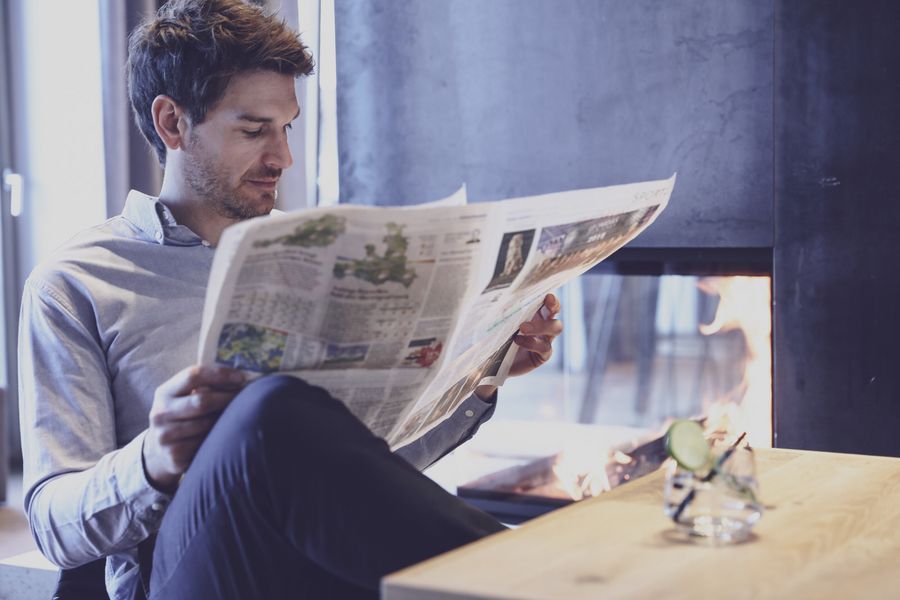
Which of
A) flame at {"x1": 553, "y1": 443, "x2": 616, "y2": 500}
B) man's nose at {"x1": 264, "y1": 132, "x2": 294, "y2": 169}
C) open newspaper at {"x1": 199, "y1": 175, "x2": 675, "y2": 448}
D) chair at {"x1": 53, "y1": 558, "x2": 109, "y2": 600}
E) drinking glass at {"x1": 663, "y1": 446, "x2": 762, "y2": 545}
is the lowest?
flame at {"x1": 553, "y1": 443, "x2": 616, "y2": 500}

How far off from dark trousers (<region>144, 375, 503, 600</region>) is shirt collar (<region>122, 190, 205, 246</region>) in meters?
0.53

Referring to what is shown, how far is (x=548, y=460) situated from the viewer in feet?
8.41

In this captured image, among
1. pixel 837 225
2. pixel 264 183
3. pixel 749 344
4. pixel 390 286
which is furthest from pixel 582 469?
pixel 390 286

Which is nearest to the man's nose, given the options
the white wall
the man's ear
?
the man's ear

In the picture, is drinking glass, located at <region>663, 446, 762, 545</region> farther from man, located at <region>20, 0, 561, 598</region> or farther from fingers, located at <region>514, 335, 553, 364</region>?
fingers, located at <region>514, 335, 553, 364</region>

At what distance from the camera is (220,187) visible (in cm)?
155

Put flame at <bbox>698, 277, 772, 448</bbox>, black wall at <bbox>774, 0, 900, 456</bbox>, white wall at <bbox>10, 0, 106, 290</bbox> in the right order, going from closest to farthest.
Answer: black wall at <bbox>774, 0, 900, 456</bbox>
flame at <bbox>698, 277, 772, 448</bbox>
white wall at <bbox>10, 0, 106, 290</bbox>

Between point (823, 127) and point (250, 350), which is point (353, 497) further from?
point (823, 127)

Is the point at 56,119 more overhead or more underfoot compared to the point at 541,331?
more overhead

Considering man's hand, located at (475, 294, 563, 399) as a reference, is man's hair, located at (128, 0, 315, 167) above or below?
above

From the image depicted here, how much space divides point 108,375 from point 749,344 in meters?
1.35

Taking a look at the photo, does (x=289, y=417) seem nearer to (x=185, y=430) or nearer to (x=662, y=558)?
(x=185, y=430)

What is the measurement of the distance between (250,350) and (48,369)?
398mm

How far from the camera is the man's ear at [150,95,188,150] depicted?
5.17 feet
